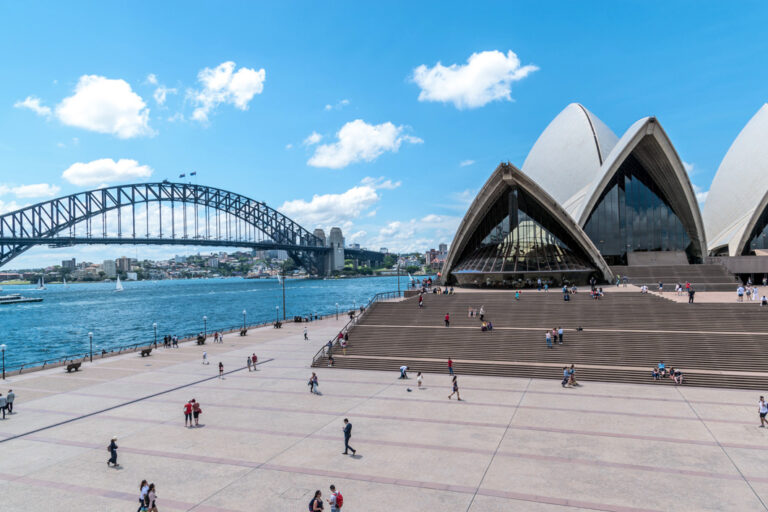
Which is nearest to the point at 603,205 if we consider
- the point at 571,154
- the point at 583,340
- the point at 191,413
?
the point at 571,154

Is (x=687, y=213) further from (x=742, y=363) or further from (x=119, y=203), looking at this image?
(x=119, y=203)

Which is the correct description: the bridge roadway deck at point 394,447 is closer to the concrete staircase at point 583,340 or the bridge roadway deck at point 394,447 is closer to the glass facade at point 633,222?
the concrete staircase at point 583,340

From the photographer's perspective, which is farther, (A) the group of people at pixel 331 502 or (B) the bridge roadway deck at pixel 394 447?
(B) the bridge roadway deck at pixel 394 447

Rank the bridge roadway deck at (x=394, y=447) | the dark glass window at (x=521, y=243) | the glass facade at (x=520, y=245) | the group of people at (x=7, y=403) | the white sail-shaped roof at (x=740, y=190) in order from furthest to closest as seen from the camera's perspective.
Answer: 1. the white sail-shaped roof at (x=740, y=190)
2. the dark glass window at (x=521, y=243)
3. the glass facade at (x=520, y=245)
4. the group of people at (x=7, y=403)
5. the bridge roadway deck at (x=394, y=447)

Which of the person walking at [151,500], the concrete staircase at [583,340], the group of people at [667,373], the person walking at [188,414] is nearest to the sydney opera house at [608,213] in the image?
the concrete staircase at [583,340]

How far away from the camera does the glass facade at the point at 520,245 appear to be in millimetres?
39625

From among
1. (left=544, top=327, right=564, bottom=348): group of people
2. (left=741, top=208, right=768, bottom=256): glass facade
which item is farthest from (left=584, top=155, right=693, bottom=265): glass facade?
(left=544, top=327, right=564, bottom=348): group of people

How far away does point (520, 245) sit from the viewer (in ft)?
136

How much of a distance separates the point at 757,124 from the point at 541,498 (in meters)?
56.2

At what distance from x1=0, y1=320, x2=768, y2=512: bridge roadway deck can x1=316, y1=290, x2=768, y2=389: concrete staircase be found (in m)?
2.12

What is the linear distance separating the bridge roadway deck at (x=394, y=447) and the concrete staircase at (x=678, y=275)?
74.9ft

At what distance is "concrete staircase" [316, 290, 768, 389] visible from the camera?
19.9 m

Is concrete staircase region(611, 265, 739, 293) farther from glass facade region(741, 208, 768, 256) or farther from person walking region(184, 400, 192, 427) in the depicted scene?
person walking region(184, 400, 192, 427)

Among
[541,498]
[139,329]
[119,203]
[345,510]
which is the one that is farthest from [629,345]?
[119,203]
